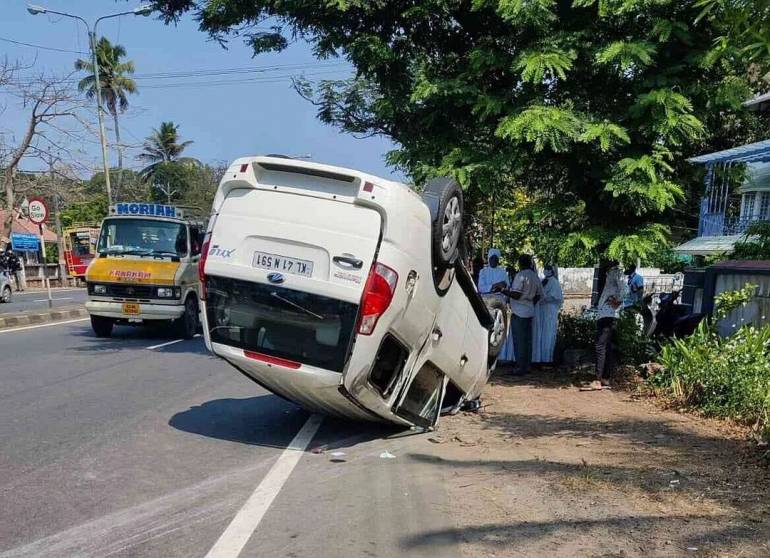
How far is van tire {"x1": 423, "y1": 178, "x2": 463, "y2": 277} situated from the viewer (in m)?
5.81

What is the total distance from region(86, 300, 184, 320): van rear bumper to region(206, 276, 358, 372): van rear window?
7340 millimetres

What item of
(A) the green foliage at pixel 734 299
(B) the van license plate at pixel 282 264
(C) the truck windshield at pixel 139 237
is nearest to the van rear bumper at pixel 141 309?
(C) the truck windshield at pixel 139 237

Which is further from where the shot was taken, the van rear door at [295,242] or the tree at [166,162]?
the tree at [166,162]

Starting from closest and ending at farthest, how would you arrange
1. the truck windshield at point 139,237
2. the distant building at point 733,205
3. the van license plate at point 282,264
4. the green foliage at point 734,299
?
the van license plate at point 282,264 < the green foliage at point 734,299 < the distant building at point 733,205 < the truck windshield at point 139,237

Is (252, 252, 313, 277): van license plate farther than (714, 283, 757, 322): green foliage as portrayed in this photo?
No

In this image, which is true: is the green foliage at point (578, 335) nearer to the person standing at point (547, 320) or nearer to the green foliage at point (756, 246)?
the person standing at point (547, 320)

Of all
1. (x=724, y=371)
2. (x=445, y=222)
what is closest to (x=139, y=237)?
(x=445, y=222)

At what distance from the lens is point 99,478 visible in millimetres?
4980

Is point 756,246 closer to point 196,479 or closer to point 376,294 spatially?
point 376,294

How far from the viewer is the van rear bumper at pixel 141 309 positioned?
1258cm

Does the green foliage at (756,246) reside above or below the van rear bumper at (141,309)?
above

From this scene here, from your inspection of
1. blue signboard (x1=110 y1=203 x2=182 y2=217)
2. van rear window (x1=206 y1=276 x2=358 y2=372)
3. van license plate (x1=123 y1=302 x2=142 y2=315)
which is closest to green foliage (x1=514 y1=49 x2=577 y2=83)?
van rear window (x1=206 y1=276 x2=358 y2=372)

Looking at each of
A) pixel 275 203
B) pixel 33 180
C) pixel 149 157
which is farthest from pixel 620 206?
pixel 149 157

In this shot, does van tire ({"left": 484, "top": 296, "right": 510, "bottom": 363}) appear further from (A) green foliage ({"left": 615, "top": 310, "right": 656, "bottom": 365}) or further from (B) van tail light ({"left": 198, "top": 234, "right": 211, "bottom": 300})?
(B) van tail light ({"left": 198, "top": 234, "right": 211, "bottom": 300})
